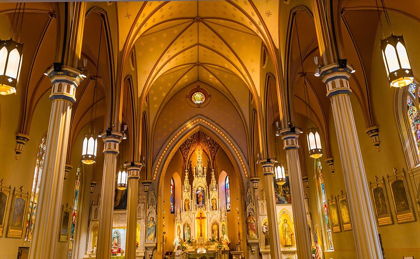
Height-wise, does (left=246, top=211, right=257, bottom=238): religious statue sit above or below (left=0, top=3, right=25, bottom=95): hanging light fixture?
below

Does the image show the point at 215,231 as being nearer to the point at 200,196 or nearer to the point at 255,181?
the point at 200,196

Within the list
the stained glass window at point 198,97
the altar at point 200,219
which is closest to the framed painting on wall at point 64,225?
the altar at point 200,219

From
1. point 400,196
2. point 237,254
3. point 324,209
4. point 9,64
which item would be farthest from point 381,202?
point 9,64

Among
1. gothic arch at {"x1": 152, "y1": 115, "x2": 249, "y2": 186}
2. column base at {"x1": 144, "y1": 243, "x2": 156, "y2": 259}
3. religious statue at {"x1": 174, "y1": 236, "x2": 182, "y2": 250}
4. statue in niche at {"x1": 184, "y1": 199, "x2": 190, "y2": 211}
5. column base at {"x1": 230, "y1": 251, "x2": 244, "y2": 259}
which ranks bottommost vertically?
column base at {"x1": 230, "y1": 251, "x2": 244, "y2": 259}

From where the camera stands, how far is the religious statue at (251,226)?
72.1 ft

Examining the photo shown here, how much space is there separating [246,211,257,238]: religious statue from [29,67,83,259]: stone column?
16.6 meters

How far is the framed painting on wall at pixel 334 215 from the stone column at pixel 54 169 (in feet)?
49.2

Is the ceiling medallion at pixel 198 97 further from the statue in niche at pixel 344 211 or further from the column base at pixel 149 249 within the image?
the statue in niche at pixel 344 211

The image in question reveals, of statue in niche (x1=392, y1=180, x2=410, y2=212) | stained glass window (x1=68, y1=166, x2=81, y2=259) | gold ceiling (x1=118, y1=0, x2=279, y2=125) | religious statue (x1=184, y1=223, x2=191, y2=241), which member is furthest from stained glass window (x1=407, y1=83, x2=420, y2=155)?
stained glass window (x1=68, y1=166, x2=81, y2=259)

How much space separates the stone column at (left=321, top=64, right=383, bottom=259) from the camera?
7047mm

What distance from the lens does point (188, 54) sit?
20.2 metres

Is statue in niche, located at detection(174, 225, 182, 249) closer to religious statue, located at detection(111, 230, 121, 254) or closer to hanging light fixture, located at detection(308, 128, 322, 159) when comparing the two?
religious statue, located at detection(111, 230, 121, 254)

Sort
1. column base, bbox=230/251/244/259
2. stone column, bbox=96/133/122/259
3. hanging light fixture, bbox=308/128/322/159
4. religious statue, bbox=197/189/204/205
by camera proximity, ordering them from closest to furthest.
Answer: stone column, bbox=96/133/122/259 → hanging light fixture, bbox=308/128/322/159 → column base, bbox=230/251/244/259 → religious statue, bbox=197/189/204/205

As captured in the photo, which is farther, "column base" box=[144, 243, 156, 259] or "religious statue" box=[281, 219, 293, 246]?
"religious statue" box=[281, 219, 293, 246]
